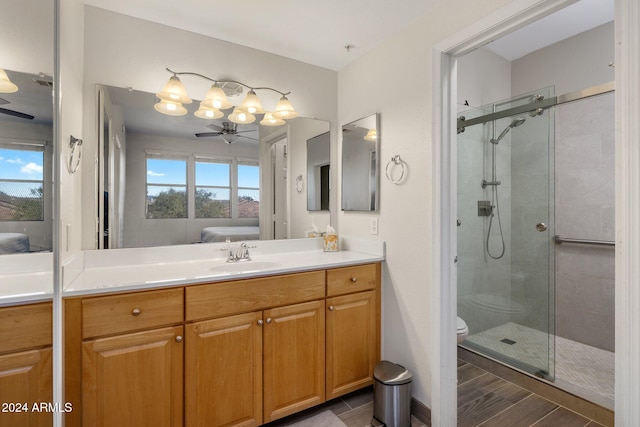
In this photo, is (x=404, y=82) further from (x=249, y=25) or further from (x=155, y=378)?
(x=155, y=378)

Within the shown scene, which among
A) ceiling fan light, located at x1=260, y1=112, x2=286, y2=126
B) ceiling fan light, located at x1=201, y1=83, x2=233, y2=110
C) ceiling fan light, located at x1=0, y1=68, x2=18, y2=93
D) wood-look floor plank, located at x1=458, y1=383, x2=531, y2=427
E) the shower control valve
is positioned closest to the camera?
ceiling fan light, located at x1=0, y1=68, x2=18, y2=93

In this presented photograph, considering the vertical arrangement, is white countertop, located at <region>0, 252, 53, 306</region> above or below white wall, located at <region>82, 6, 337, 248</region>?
below

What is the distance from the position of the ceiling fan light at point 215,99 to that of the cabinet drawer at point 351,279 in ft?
4.14

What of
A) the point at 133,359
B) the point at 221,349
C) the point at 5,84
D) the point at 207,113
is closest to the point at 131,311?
the point at 133,359

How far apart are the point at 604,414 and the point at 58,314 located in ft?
8.65

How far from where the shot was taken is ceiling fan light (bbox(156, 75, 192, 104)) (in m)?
1.81

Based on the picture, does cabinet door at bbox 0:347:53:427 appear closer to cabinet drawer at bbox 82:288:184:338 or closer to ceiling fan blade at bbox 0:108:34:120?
cabinet drawer at bbox 82:288:184:338

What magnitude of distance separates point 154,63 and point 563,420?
10.1ft

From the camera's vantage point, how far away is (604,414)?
1.64m

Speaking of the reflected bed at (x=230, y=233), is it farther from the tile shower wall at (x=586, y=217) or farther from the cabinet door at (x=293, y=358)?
the tile shower wall at (x=586, y=217)

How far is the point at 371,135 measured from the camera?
212cm

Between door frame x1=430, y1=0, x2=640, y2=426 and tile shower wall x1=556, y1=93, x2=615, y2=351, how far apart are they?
1556 mm

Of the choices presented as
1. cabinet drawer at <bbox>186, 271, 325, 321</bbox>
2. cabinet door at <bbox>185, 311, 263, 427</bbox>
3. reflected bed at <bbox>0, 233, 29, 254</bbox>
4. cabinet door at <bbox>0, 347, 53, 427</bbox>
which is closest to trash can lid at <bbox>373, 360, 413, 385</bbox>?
cabinet drawer at <bbox>186, 271, 325, 321</bbox>

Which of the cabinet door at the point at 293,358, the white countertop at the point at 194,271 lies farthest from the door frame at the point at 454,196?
the cabinet door at the point at 293,358
